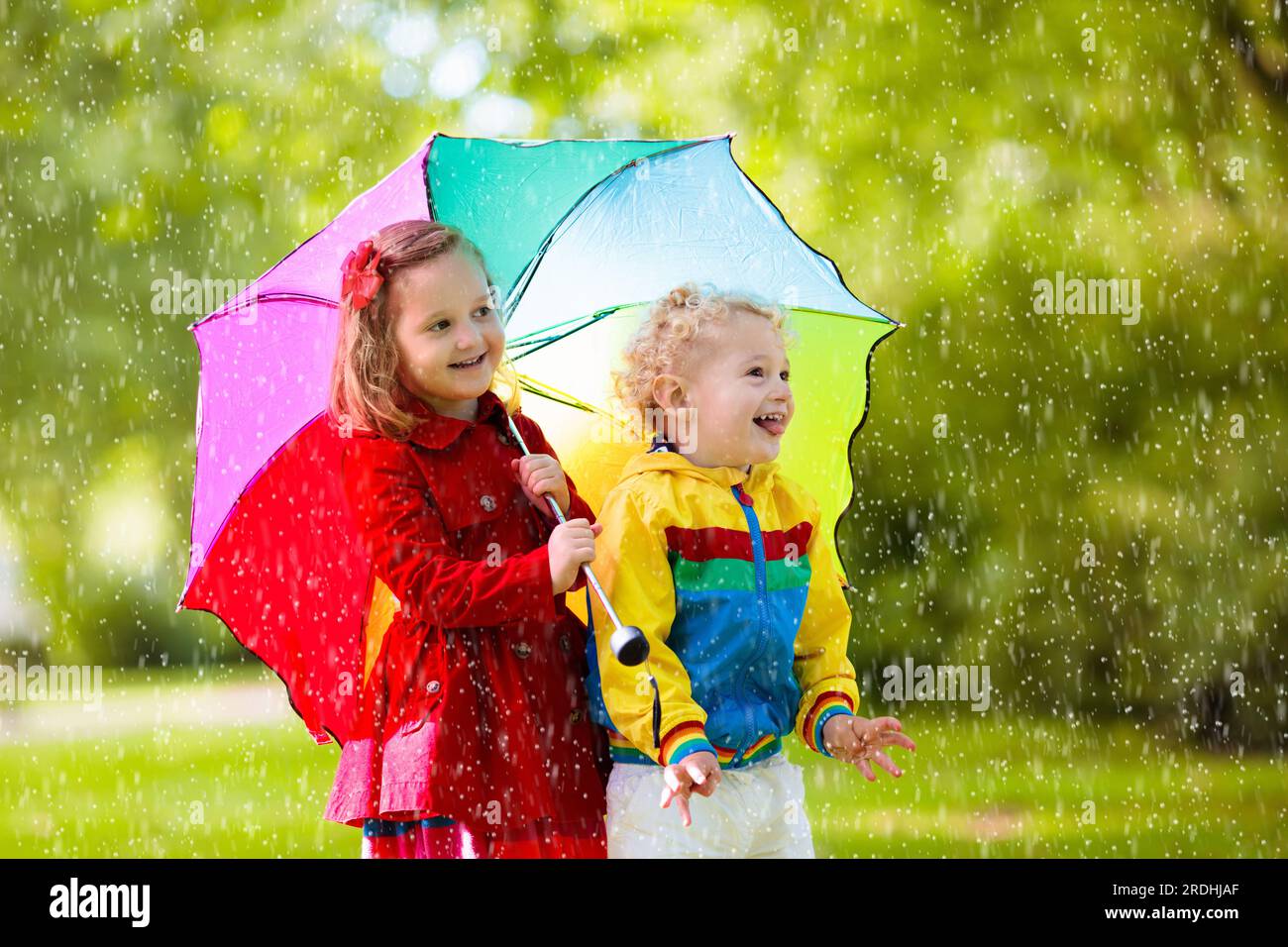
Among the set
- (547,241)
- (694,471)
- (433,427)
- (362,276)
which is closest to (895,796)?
(547,241)

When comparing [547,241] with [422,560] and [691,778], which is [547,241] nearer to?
[422,560]

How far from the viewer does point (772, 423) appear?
3293mm

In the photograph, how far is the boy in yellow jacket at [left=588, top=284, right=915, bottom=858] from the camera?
306cm

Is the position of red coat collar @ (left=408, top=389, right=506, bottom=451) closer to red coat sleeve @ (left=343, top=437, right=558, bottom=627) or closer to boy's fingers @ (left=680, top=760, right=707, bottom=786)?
red coat sleeve @ (left=343, top=437, right=558, bottom=627)

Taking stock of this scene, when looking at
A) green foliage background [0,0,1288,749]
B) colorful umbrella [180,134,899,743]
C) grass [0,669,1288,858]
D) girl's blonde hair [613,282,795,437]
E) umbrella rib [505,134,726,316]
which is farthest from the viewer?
green foliage background [0,0,1288,749]

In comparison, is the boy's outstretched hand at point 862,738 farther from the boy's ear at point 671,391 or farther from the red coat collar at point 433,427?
the red coat collar at point 433,427

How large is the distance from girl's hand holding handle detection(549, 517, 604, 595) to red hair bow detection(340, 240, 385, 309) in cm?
69

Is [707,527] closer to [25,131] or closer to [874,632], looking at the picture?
[874,632]

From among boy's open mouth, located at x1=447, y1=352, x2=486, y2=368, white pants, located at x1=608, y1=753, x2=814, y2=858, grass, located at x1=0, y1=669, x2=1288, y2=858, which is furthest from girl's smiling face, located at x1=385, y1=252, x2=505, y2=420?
grass, located at x1=0, y1=669, x2=1288, y2=858

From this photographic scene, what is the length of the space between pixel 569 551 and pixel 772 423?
0.59 m

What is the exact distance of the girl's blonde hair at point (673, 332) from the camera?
3.35 meters

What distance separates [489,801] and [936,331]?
27.1 feet

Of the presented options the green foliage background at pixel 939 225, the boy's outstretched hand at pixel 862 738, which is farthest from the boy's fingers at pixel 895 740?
the green foliage background at pixel 939 225

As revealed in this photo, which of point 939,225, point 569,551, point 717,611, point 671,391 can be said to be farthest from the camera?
point 939,225
